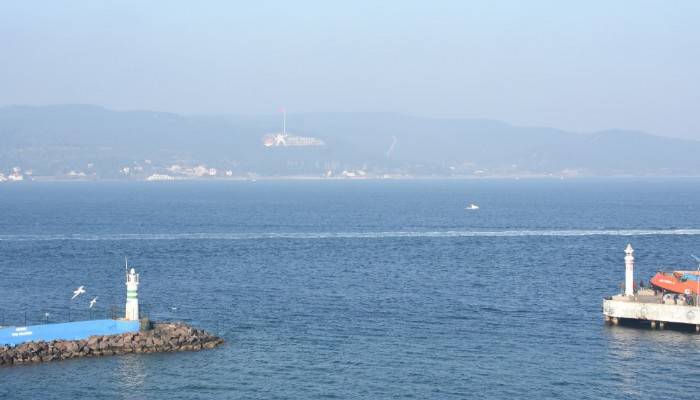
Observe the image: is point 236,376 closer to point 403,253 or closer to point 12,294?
point 12,294

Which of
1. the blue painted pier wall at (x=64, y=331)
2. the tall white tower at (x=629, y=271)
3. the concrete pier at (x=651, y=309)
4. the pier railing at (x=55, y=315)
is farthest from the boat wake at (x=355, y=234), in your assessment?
the blue painted pier wall at (x=64, y=331)

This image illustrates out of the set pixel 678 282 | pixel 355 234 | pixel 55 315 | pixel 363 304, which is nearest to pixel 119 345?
pixel 55 315

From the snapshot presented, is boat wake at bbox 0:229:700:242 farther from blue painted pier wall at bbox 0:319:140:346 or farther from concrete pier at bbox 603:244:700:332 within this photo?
blue painted pier wall at bbox 0:319:140:346

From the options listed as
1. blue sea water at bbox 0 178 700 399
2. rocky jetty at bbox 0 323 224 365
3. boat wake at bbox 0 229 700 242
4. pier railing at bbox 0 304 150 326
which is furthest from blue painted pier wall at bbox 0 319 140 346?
boat wake at bbox 0 229 700 242

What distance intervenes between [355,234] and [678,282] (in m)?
57.9

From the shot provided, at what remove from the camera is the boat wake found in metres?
112

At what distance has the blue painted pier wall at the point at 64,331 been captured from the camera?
50.1 m

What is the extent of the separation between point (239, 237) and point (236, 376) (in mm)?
66856

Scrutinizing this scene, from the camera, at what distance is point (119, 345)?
50.3 m

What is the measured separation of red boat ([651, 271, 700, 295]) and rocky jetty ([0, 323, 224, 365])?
27421 millimetres

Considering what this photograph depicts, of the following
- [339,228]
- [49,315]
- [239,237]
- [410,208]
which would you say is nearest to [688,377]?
[49,315]

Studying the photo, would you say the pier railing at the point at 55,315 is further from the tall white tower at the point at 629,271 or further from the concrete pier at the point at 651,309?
the tall white tower at the point at 629,271

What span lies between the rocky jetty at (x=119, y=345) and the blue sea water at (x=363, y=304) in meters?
0.77

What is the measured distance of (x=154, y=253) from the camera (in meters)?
96.2
